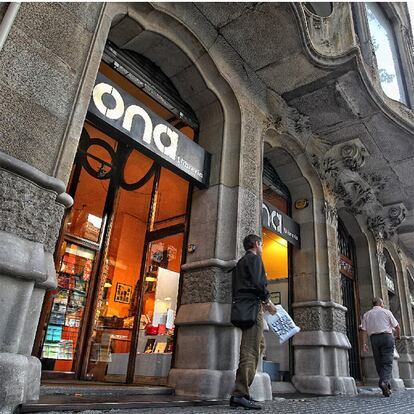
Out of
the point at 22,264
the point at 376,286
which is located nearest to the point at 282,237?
the point at 376,286

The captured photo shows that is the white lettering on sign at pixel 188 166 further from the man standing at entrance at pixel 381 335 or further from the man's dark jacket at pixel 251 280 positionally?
the man standing at entrance at pixel 381 335

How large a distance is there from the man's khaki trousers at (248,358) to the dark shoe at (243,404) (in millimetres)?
48

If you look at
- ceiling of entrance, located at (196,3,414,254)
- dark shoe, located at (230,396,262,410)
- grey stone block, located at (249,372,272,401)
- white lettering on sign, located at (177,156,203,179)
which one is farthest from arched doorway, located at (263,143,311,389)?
dark shoe, located at (230,396,262,410)

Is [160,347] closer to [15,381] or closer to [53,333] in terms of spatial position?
[53,333]

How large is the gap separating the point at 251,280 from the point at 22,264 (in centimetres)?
217

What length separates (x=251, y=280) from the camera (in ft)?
13.1

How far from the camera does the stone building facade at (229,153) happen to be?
3.29 m

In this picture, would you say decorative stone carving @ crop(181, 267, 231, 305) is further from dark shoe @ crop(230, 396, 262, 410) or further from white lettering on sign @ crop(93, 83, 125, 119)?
white lettering on sign @ crop(93, 83, 125, 119)

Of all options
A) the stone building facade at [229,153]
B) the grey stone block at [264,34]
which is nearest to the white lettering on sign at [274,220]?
the stone building facade at [229,153]

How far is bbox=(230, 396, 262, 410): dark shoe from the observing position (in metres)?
3.68

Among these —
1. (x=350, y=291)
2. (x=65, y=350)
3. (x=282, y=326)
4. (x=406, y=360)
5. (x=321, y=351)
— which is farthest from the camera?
(x=406, y=360)

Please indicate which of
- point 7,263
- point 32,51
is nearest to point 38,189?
point 7,263

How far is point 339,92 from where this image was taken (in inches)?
298

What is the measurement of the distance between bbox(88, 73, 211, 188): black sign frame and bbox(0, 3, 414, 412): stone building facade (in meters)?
0.27
